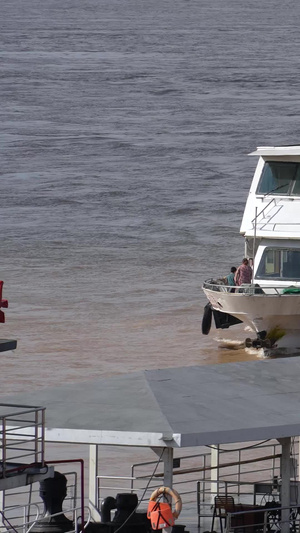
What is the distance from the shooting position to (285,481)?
12102 mm

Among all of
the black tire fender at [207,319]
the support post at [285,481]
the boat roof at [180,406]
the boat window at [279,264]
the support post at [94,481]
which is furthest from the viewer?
the black tire fender at [207,319]

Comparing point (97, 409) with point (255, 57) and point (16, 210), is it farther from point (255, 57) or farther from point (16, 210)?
point (255, 57)

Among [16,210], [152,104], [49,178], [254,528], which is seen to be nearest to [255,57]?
[152,104]

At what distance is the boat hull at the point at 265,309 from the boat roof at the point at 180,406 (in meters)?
15.1

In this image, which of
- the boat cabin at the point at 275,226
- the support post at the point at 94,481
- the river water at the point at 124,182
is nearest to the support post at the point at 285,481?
the support post at the point at 94,481

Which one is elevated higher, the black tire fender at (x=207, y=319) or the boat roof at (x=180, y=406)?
the black tire fender at (x=207, y=319)

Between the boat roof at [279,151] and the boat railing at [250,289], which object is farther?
the boat roof at [279,151]

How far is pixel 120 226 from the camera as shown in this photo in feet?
174

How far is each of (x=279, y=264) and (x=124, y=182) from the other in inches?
1321

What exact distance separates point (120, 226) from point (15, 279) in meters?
12.2

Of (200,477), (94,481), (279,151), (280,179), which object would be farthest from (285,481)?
(279,151)

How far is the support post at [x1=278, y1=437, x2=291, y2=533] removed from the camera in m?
12.1

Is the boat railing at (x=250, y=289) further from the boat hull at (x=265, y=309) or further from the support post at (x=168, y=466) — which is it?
the support post at (x=168, y=466)

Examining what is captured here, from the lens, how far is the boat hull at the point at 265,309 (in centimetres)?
2909
